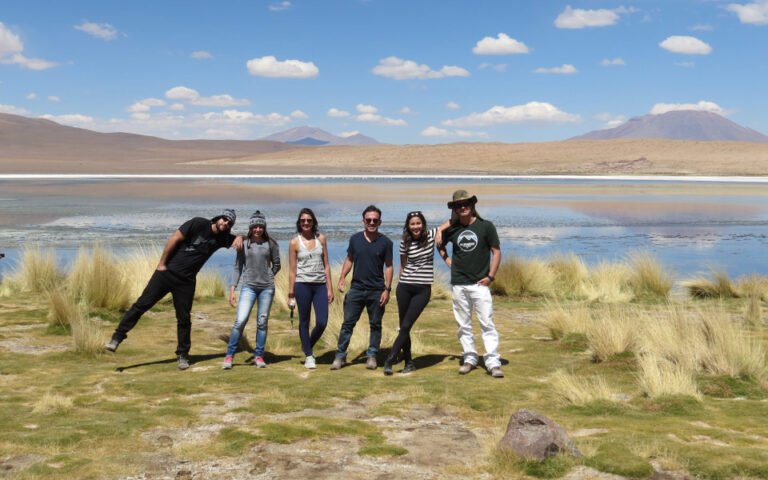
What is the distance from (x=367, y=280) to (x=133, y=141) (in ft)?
636

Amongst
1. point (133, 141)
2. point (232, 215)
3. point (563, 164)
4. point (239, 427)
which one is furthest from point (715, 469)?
point (133, 141)

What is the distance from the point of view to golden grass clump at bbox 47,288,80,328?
931 cm

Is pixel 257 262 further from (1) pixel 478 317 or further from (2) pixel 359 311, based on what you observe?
(1) pixel 478 317

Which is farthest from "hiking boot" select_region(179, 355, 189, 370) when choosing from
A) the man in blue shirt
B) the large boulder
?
the large boulder

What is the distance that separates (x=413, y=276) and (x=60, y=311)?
14.8 ft

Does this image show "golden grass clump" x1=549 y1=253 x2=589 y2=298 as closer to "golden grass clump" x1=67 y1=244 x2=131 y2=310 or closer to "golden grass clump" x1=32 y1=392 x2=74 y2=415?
→ "golden grass clump" x1=67 y1=244 x2=131 y2=310

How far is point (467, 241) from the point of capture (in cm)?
742

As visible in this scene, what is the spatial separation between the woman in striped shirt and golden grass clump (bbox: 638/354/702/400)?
203 cm

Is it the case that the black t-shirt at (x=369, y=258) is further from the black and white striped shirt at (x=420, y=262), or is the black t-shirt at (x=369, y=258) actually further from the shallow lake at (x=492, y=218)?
the shallow lake at (x=492, y=218)

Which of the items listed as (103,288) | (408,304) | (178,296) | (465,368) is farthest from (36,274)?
(465,368)

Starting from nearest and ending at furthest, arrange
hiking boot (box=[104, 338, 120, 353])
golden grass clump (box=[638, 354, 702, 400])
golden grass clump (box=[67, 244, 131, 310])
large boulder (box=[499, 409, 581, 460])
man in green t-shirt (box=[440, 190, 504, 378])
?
large boulder (box=[499, 409, 581, 460])
golden grass clump (box=[638, 354, 702, 400])
man in green t-shirt (box=[440, 190, 504, 378])
hiking boot (box=[104, 338, 120, 353])
golden grass clump (box=[67, 244, 131, 310])

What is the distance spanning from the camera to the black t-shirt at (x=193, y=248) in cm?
766

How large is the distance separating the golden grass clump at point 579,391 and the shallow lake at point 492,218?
9.08 metres

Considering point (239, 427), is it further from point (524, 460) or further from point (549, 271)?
point (549, 271)
